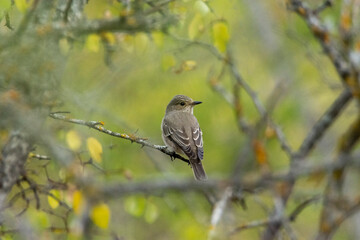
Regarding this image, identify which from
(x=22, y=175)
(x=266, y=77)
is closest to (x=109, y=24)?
(x=22, y=175)

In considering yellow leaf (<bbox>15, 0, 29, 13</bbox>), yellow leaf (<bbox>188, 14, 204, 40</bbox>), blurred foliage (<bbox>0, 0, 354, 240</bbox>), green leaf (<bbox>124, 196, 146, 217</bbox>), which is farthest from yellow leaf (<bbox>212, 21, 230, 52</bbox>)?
yellow leaf (<bbox>15, 0, 29, 13</bbox>)

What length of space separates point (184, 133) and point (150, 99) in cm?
601

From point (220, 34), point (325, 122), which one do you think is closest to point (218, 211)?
point (220, 34)

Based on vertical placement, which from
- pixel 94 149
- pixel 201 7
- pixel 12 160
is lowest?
pixel 12 160

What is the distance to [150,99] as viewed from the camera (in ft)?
46.9

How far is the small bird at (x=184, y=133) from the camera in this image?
26.0ft

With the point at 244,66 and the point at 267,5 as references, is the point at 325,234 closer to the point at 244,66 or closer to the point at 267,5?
the point at 244,66

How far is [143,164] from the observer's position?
15164 millimetres

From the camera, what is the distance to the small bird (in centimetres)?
793

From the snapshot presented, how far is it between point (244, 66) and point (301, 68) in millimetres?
1491

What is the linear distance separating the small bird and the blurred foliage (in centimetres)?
33

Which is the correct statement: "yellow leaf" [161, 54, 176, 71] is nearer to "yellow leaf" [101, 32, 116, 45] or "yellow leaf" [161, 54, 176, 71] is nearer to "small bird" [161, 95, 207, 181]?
"yellow leaf" [101, 32, 116, 45]

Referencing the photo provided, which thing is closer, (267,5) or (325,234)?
(325,234)

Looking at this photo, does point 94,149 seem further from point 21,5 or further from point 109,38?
point 109,38
